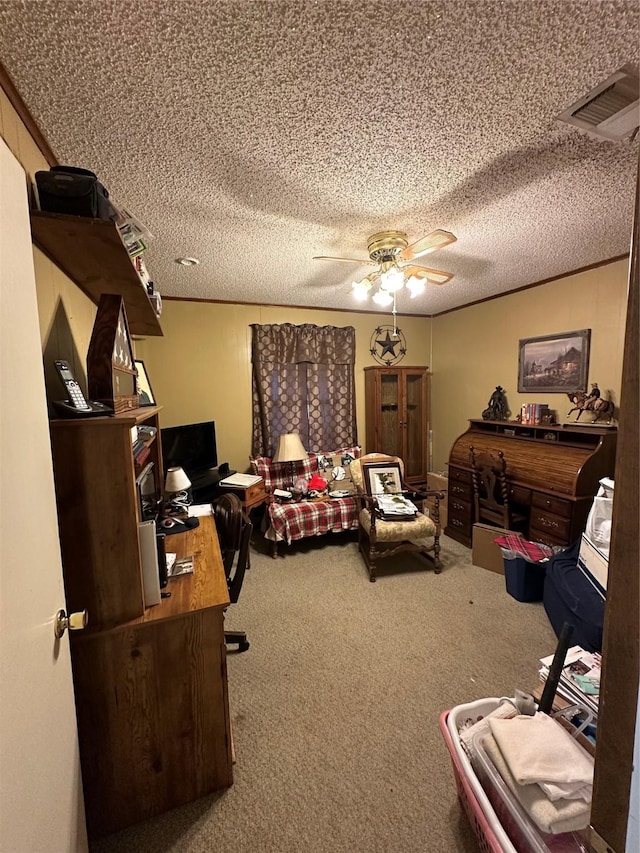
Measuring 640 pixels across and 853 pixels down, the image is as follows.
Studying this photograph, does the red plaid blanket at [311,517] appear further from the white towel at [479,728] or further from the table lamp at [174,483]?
the white towel at [479,728]

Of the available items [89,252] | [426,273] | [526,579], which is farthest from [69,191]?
[526,579]

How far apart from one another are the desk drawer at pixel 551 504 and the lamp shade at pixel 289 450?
7.09 feet

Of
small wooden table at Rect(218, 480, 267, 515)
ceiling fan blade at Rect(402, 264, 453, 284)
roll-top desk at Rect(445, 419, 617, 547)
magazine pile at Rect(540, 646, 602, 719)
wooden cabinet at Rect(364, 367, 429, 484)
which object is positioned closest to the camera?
magazine pile at Rect(540, 646, 602, 719)

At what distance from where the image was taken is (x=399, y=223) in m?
2.01

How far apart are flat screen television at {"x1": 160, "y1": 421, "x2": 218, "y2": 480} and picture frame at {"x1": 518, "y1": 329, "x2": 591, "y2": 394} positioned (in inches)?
129

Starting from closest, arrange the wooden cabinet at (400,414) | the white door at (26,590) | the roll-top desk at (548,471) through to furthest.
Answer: the white door at (26,590) → the roll-top desk at (548,471) → the wooden cabinet at (400,414)

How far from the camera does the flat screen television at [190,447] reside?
3.21 meters

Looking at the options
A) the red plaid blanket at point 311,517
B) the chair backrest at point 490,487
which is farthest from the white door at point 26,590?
the chair backrest at point 490,487

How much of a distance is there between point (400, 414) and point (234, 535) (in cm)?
287

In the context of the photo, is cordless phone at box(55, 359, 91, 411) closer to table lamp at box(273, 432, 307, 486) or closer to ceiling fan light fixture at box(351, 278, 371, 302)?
ceiling fan light fixture at box(351, 278, 371, 302)

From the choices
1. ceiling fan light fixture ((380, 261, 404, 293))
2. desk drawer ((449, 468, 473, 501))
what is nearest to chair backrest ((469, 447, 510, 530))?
desk drawer ((449, 468, 473, 501))

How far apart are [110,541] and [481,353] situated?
13.0 feet

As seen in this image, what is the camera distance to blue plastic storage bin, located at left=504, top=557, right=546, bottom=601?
2471 mm

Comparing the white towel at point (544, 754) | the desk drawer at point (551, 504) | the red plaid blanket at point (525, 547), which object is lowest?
the red plaid blanket at point (525, 547)
